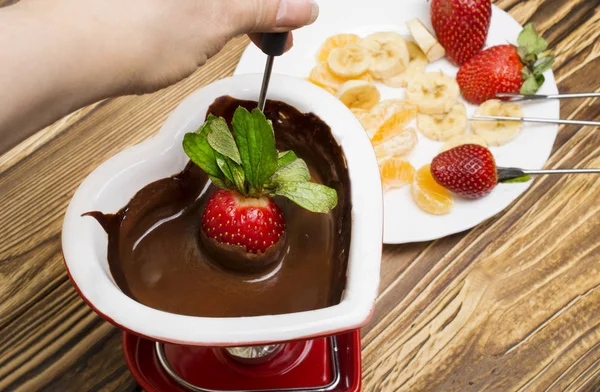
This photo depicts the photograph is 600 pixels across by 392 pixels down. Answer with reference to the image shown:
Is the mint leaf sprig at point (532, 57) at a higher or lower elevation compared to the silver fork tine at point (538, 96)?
higher

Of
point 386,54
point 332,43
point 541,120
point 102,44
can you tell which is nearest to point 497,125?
point 541,120

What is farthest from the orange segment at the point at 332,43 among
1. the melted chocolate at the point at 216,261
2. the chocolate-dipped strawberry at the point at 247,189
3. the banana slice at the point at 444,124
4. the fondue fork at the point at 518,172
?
the chocolate-dipped strawberry at the point at 247,189

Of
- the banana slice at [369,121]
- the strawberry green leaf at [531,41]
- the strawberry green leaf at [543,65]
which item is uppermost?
the strawberry green leaf at [531,41]

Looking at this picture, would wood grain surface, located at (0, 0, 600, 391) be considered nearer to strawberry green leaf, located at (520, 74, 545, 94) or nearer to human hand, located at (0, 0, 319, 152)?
strawberry green leaf, located at (520, 74, 545, 94)

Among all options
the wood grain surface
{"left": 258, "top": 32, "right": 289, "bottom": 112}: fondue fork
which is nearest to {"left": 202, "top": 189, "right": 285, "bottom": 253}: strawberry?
{"left": 258, "top": 32, "right": 289, "bottom": 112}: fondue fork

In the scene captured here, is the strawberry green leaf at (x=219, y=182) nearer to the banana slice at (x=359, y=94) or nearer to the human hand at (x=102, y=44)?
the human hand at (x=102, y=44)

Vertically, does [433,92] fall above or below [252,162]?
below

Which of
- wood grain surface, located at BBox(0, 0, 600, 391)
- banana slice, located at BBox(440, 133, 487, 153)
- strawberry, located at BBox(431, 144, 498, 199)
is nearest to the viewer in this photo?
wood grain surface, located at BBox(0, 0, 600, 391)

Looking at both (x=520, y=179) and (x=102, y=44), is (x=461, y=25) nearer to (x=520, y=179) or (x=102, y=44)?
(x=520, y=179)
